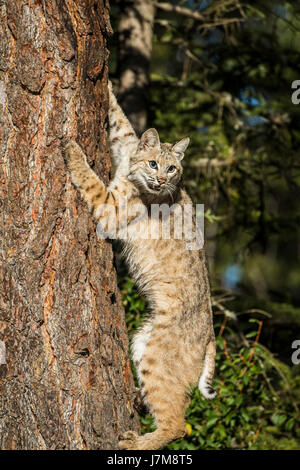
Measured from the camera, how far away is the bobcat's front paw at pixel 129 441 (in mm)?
2871

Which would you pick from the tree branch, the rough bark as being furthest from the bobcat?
Answer: the tree branch

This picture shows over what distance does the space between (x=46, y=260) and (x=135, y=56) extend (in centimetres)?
399

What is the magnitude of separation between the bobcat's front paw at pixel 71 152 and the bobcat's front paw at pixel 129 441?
1565 millimetres

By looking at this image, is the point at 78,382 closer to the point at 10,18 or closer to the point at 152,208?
the point at 152,208

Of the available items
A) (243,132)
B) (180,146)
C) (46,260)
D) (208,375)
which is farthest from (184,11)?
(46,260)

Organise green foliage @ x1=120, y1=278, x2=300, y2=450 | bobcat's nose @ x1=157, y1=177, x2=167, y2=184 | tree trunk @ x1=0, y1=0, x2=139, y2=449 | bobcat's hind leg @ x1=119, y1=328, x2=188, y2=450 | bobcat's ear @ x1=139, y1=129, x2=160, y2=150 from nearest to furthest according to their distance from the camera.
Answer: tree trunk @ x1=0, y1=0, x2=139, y2=449 < bobcat's hind leg @ x1=119, y1=328, x2=188, y2=450 < bobcat's nose @ x1=157, y1=177, x2=167, y2=184 < bobcat's ear @ x1=139, y1=129, x2=160, y2=150 < green foliage @ x1=120, y1=278, x2=300, y2=450

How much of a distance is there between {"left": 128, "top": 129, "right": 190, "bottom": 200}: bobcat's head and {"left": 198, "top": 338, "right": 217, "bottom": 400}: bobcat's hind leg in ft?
4.26

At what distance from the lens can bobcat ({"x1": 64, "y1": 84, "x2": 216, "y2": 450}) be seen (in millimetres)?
3691

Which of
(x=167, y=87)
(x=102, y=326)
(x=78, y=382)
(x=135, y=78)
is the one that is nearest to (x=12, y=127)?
(x=102, y=326)

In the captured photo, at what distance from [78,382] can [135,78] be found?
4.11 m

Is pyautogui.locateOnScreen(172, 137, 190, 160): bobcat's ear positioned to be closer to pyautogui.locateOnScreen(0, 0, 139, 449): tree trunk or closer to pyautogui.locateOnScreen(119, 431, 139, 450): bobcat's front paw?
pyautogui.locateOnScreen(0, 0, 139, 449): tree trunk

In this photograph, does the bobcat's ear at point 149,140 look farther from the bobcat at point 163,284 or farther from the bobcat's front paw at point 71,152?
the bobcat's front paw at point 71,152

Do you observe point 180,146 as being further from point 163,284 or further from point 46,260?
point 46,260

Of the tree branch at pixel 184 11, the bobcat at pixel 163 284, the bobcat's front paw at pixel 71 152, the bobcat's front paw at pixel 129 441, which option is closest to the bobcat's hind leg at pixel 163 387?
the bobcat at pixel 163 284
